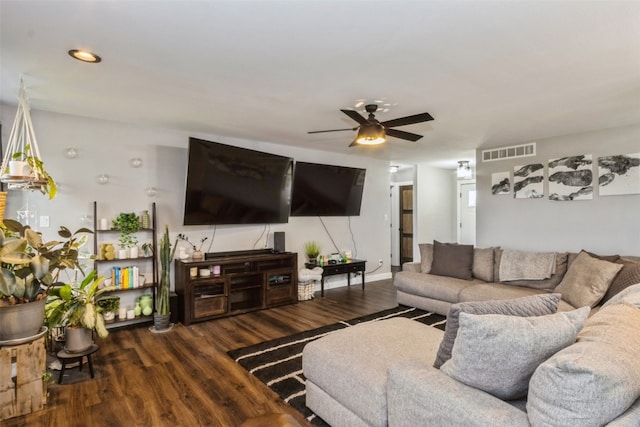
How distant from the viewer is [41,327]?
2453 mm

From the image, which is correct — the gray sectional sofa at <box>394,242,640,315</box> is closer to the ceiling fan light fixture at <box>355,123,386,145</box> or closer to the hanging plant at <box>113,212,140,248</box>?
the ceiling fan light fixture at <box>355,123,386,145</box>

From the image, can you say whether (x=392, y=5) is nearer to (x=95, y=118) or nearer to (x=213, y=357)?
(x=213, y=357)

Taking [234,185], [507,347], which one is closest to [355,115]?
[234,185]

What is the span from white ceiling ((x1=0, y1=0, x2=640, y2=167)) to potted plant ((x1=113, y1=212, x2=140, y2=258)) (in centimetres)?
109

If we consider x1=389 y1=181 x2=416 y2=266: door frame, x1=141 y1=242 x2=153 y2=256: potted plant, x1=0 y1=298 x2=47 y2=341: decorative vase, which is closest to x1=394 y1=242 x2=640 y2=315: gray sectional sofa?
x1=141 y1=242 x2=153 y2=256: potted plant

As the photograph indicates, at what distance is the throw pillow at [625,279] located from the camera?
300 cm

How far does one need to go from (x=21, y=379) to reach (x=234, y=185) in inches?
108

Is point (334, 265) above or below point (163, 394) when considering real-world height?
above

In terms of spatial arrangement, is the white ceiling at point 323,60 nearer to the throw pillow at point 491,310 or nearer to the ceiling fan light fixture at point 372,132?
the ceiling fan light fixture at point 372,132

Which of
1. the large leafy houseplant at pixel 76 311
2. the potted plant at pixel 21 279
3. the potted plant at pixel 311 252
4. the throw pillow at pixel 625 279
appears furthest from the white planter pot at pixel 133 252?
the throw pillow at pixel 625 279

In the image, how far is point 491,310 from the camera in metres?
1.66

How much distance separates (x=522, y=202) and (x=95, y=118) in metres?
5.61

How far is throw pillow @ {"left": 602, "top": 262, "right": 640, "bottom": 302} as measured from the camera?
3000mm

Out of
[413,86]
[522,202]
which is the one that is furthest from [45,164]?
[522,202]
